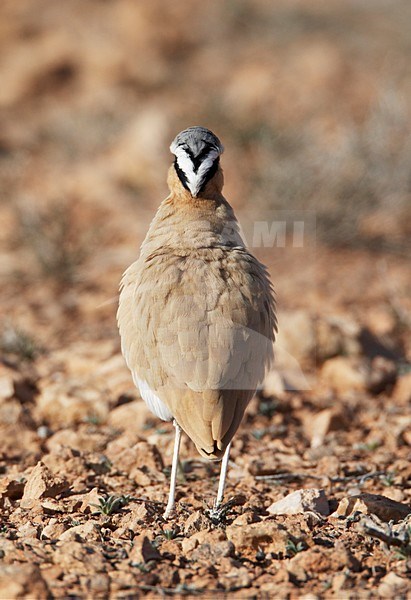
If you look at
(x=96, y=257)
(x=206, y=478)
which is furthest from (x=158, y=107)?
(x=206, y=478)

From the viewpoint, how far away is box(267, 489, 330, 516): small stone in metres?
3.67

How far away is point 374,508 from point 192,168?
1966 millimetres

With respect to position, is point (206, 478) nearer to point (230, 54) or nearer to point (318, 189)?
point (318, 189)

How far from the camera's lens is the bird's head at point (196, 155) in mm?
4059

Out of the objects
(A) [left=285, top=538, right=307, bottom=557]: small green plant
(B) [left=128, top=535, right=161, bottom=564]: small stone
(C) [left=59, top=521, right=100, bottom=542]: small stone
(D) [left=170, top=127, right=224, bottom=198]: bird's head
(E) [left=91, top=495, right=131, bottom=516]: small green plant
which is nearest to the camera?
(B) [left=128, top=535, right=161, bottom=564]: small stone

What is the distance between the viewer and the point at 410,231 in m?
9.84

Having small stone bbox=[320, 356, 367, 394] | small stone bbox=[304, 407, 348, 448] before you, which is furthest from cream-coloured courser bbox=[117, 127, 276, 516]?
small stone bbox=[320, 356, 367, 394]

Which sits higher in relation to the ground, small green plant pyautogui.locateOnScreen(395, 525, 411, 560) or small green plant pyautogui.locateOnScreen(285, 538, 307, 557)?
small green plant pyautogui.locateOnScreen(395, 525, 411, 560)

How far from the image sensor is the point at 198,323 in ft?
11.7

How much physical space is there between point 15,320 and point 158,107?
6.59 meters

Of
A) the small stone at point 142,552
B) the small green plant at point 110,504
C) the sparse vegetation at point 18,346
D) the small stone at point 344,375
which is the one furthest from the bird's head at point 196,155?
the sparse vegetation at point 18,346

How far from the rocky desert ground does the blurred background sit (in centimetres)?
4

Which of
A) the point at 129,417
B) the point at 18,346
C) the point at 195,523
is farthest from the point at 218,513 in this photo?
the point at 18,346

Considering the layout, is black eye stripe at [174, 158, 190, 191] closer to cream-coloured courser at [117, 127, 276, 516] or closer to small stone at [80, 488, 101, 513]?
cream-coloured courser at [117, 127, 276, 516]
